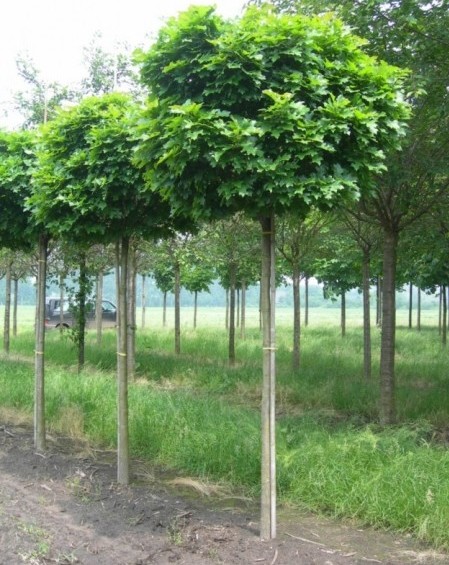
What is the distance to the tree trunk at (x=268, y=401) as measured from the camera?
4.02 meters

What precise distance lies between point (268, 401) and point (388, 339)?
3.41 metres

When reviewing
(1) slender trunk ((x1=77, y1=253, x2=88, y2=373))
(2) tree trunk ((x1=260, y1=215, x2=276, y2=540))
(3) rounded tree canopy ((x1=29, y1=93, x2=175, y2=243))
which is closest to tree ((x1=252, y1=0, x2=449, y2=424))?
(2) tree trunk ((x1=260, y1=215, x2=276, y2=540))

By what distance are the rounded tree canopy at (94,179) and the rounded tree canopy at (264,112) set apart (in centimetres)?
92

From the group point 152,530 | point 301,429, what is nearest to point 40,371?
point 152,530

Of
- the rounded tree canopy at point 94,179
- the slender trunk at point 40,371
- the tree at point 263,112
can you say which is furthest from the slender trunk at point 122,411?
the tree at point 263,112

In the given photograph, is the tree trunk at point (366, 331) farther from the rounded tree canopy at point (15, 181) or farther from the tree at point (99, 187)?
the rounded tree canopy at point (15, 181)

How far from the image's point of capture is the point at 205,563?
143 inches

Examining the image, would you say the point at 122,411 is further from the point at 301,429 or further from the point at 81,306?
the point at 81,306

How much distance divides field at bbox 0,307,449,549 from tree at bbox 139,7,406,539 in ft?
7.59

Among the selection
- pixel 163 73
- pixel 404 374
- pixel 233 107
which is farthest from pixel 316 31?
pixel 404 374

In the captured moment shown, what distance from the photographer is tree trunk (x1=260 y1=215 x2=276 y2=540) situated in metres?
4.02

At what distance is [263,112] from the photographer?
357 cm

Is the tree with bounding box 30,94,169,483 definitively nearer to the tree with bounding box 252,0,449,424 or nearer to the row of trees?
the row of trees

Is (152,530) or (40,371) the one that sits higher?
(40,371)
